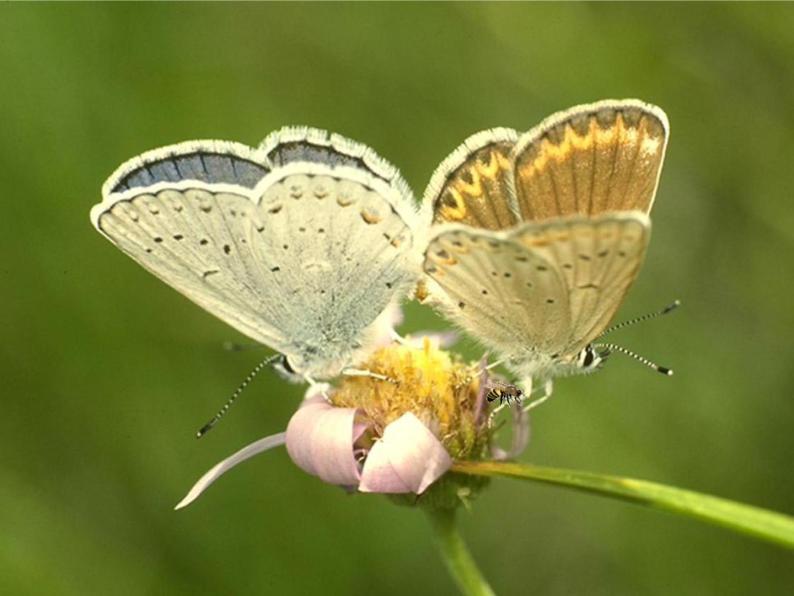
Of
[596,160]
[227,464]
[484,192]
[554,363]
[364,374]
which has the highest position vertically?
[596,160]

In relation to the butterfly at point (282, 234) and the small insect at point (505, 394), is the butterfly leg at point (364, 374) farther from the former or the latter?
the small insect at point (505, 394)

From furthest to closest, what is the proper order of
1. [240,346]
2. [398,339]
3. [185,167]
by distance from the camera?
1. [240,346]
2. [398,339]
3. [185,167]

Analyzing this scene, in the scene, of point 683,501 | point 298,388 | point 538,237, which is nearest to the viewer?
point 683,501

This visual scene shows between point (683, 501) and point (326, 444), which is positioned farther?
point (326, 444)

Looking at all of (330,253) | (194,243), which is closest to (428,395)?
(330,253)

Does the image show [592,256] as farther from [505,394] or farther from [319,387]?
[319,387]

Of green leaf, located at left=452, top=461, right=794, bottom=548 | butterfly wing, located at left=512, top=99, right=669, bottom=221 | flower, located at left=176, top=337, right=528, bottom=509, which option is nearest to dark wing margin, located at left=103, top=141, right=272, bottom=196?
flower, located at left=176, top=337, right=528, bottom=509

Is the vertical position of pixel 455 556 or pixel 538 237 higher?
pixel 538 237
